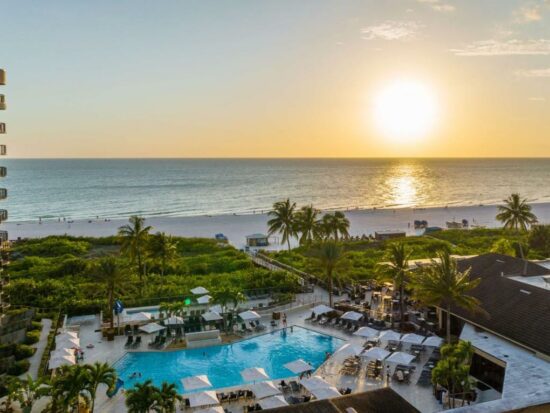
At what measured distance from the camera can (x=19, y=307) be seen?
3844 cm

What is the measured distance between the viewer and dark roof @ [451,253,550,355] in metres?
25.1

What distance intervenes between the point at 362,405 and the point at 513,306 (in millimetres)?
14111

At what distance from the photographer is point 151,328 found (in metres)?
32.6

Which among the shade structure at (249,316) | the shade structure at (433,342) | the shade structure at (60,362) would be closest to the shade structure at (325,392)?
the shade structure at (433,342)

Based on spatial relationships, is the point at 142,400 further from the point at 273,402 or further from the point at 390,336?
the point at 390,336

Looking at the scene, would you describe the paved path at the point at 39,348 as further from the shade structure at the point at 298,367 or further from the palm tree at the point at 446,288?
the palm tree at the point at 446,288

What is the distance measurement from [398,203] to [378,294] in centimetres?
10274

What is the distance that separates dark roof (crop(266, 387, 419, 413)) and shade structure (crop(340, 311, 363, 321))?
45.1ft

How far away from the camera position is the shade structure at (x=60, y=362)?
1001 inches

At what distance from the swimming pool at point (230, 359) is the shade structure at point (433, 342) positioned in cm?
589

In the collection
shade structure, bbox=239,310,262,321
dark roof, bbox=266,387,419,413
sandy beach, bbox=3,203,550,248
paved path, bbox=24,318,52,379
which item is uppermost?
dark roof, bbox=266,387,419,413

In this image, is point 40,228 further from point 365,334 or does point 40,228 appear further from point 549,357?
point 549,357

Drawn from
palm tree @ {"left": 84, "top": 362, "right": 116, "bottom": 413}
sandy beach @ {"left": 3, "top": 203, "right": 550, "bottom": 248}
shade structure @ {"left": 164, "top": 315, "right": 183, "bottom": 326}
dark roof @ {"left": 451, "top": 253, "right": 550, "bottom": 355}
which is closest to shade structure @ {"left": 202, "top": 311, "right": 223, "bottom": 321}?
shade structure @ {"left": 164, "top": 315, "right": 183, "bottom": 326}

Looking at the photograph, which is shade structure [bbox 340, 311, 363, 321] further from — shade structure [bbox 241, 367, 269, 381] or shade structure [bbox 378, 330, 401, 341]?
shade structure [bbox 241, 367, 269, 381]
